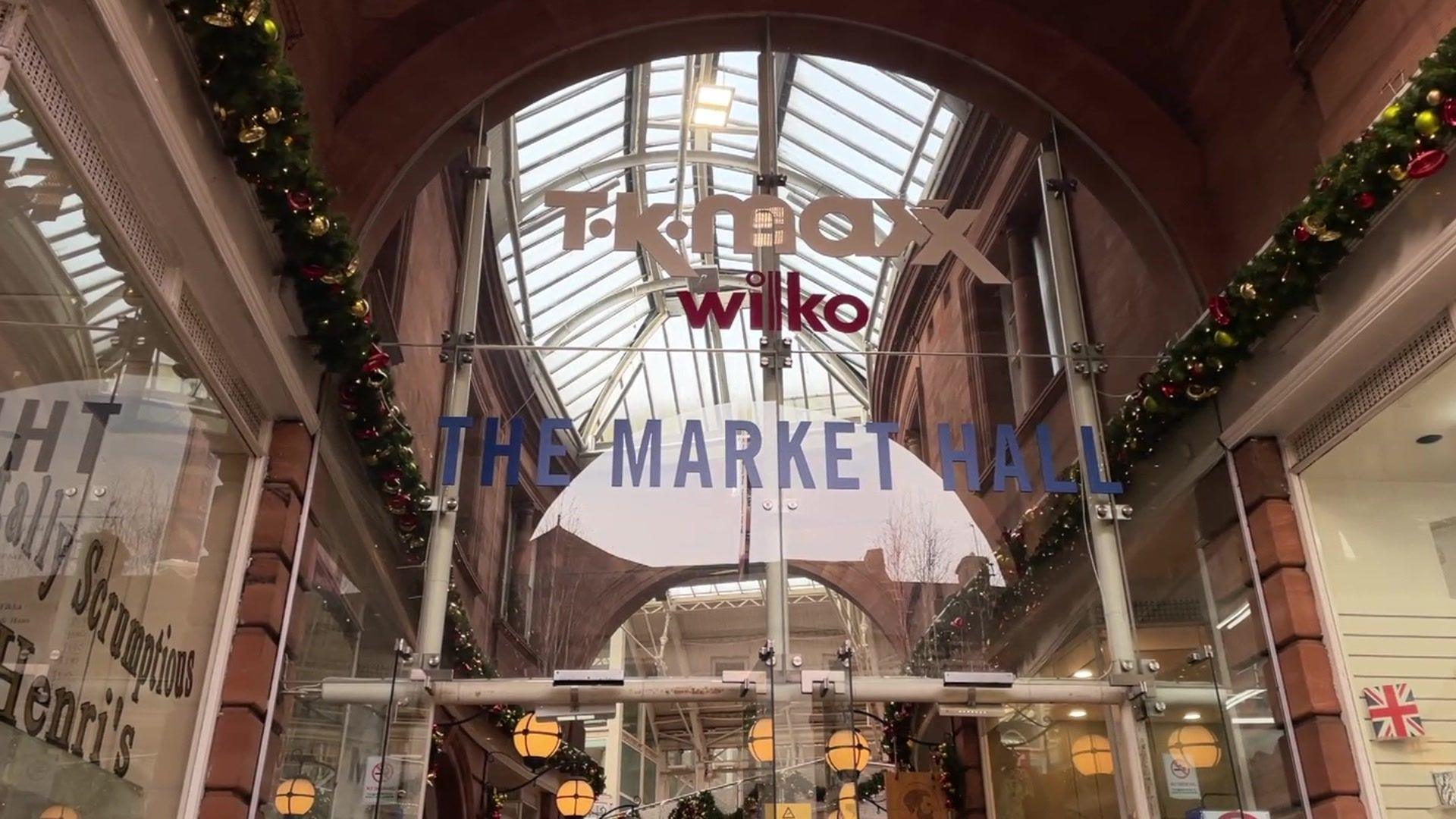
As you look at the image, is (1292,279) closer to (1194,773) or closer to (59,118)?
(1194,773)

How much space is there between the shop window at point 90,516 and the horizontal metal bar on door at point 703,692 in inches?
32.0

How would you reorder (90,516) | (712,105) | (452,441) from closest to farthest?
(90,516)
(452,441)
(712,105)

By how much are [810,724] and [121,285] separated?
356 centimetres

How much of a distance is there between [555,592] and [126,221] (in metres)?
2.73

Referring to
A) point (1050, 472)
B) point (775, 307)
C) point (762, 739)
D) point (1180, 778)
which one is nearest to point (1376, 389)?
point (1050, 472)

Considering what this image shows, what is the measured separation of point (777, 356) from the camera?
6562mm

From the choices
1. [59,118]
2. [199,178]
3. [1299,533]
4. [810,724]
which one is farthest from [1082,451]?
[59,118]

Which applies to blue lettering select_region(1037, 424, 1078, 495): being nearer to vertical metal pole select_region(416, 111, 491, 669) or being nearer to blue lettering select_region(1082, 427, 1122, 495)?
blue lettering select_region(1082, 427, 1122, 495)

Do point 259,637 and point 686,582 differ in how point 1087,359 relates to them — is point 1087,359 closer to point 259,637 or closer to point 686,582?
point 686,582

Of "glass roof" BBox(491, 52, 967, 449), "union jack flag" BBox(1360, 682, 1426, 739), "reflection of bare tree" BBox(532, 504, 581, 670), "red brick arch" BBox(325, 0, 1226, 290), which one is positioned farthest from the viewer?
"glass roof" BBox(491, 52, 967, 449)

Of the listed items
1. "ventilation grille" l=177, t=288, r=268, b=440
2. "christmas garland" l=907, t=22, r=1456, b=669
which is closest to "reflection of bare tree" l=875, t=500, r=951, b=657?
"christmas garland" l=907, t=22, r=1456, b=669

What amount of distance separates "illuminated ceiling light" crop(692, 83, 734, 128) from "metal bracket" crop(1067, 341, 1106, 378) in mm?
4639

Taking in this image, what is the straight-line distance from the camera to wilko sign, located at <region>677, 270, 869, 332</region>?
669 centimetres

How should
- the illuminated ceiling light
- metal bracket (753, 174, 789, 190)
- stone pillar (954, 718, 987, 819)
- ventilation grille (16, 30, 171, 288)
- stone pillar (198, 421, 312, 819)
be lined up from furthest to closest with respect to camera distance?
the illuminated ceiling light, stone pillar (954, 718, 987, 819), metal bracket (753, 174, 789, 190), stone pillar (198, 421, 312, 819), ventilation grille (16, 30, 171, 288)
